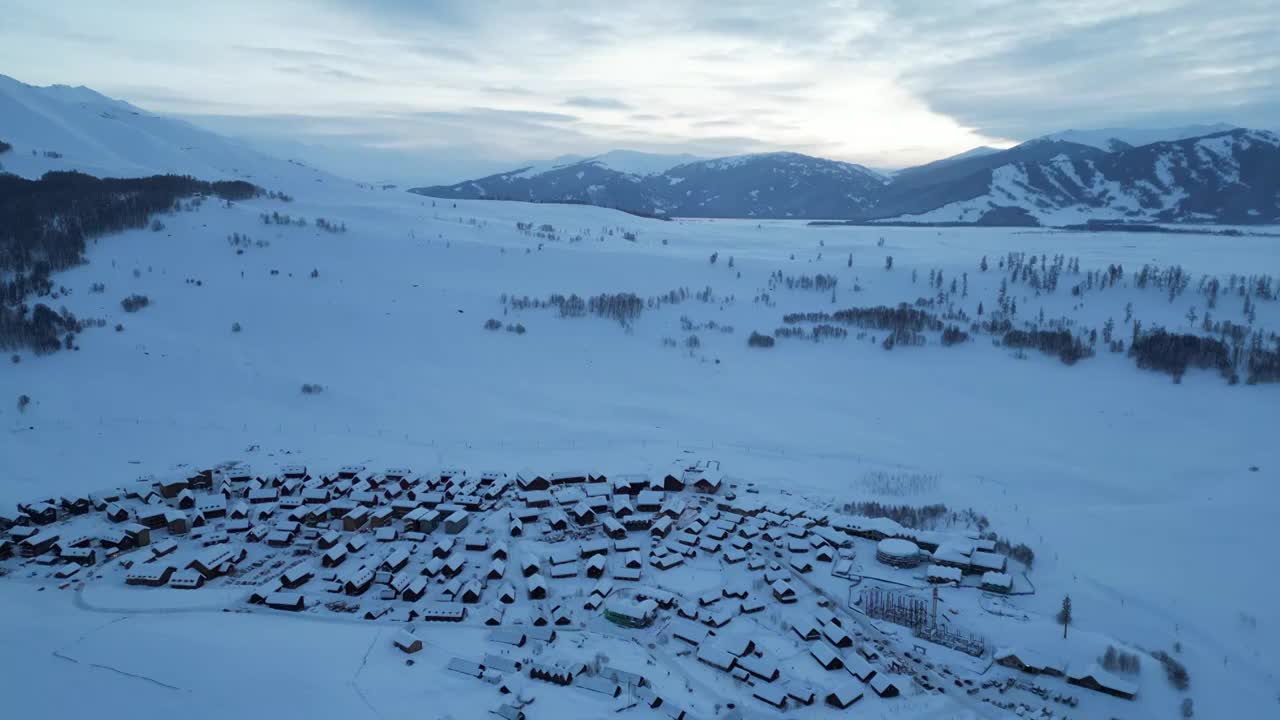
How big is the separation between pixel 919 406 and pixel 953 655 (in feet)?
60.8

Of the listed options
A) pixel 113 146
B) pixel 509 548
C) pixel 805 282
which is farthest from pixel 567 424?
pixel 113 146

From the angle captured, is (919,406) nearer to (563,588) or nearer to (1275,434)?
(1275,434)

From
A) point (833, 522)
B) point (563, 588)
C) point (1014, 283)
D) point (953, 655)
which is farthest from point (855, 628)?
point (1014, 283)

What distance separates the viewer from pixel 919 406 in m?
30.6

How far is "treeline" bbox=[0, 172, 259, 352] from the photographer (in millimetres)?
32156

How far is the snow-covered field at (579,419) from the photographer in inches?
516

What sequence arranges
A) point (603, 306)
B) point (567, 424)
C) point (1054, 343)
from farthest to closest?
1. point (603, 306)
2. point (1054, 343)
3. point (567, 424)

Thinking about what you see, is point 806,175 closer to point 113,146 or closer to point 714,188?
point 714,188

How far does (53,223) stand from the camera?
1732 inches

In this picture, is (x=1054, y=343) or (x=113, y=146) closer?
(x=1054, y=343)

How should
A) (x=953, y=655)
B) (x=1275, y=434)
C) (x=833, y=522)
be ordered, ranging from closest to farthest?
1. (x=953, y=655)
2. (x=833, y=522)
3. (x=1275, y=434)

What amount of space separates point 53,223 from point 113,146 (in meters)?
42.8

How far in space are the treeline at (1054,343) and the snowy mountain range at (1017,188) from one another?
82475mm

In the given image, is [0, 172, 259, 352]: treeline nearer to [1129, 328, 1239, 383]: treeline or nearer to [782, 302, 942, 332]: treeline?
[782, 302, 942, 332]: treeline
